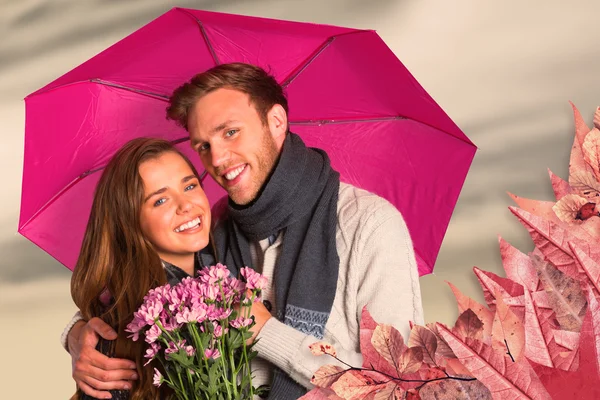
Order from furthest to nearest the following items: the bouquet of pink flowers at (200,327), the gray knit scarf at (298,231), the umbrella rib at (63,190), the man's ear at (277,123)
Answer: the umbrella rib at (63,190), the man's ear at (277,123), the gray knit scarf at (298,231), the bouquet of pink flowers at (200,327)

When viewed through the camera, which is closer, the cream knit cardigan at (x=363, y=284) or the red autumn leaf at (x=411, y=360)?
the red autumn leaf at (x=411, y=360)

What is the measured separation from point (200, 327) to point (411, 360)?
3.66ft

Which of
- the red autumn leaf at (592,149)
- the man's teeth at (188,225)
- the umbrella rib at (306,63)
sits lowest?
the red autumn leaf at (592,149)

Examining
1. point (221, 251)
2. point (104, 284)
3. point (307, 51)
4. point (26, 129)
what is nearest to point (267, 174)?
point (221, 251)

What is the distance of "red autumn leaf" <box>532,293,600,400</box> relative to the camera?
11.1 inches

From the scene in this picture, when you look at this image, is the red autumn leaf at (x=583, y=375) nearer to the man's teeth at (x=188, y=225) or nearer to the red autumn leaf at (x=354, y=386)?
the red autumn leaf at (x=354, y=386)

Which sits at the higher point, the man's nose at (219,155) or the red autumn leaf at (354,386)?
the man's nose at (219,155)

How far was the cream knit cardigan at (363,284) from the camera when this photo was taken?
1880mm

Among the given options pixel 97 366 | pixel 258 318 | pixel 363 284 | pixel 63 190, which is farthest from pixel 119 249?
pixel 363 284

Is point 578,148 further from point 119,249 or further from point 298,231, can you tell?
point 119,249

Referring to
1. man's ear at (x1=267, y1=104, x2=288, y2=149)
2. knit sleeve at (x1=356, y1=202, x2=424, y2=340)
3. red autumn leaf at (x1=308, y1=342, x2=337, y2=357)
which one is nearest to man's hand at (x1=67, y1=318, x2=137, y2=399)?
knit sleeve at (x1=356, y1=202, x2=424, y2=340)

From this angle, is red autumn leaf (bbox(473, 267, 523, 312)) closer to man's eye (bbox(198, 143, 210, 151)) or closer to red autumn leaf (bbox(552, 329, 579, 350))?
red autumn leaf (bbox(552, 329, 579, 350))

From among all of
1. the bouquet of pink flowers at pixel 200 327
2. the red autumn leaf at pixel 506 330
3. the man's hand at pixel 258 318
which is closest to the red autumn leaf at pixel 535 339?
the red autumn leaf at pixel 506 330

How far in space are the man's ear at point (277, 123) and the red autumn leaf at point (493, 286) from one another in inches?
84.3
